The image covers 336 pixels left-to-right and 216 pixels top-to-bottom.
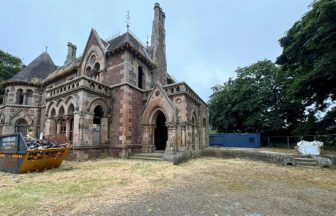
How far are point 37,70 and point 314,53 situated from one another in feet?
94.5

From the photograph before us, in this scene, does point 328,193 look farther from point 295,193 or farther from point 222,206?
point 222,206

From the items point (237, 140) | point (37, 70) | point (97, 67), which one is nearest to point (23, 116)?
point (37, 70)

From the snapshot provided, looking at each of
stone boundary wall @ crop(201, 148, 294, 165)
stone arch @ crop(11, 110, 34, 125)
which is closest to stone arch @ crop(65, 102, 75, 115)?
stone boundary wall @ crop(201, 148, 294, 165)

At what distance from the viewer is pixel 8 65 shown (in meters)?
29.2

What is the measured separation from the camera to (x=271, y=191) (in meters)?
5.36

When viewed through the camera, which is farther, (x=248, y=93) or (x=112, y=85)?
(x=248, y=93)

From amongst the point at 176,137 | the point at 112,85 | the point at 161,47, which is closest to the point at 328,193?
the point at 176,137

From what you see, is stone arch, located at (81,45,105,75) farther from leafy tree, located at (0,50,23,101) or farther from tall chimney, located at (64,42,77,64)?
leafy tree, located at (0,50,23,101)

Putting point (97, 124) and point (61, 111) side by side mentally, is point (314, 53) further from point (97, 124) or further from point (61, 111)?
point (61, 111)

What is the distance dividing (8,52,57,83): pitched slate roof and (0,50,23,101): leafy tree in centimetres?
840

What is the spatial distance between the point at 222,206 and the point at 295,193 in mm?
2693

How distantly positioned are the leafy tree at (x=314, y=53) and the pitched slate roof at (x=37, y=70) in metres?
26.3

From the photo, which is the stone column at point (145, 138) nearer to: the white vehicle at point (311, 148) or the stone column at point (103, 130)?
the stone column at point (103, 130)

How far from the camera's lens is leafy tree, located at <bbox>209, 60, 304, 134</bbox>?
25.8 meters
